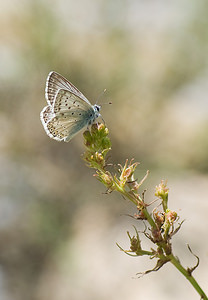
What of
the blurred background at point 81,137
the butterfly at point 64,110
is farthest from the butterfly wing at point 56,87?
the blurred background at point 81,137

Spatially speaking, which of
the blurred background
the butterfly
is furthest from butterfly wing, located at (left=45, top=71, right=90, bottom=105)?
the blurred background

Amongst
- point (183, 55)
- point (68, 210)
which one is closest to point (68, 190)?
point (68, 210)

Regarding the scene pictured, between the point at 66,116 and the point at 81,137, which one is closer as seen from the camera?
the point at 66,116

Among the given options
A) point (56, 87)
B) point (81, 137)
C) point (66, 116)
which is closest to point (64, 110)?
point (66, 116)

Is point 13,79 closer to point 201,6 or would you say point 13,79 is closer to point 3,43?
point 3,43

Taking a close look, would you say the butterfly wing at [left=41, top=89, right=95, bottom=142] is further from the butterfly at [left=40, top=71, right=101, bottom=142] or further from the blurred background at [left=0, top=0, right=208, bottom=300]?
the blurred background at [left=0, top=0, right=208, bottom=300]

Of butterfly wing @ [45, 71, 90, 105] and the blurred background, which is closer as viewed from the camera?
butterfly wing @ [45, 71, 90, 105]

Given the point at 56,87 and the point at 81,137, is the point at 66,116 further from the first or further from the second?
the point at 81,137
